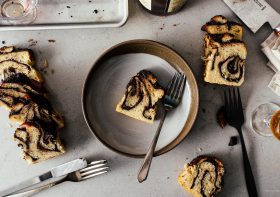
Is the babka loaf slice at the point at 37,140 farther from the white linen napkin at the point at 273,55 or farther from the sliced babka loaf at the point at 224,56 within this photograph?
the white linen napkin at the point at 273,55

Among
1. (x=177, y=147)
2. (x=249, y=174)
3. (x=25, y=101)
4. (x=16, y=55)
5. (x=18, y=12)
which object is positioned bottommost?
(x=249, y=174)

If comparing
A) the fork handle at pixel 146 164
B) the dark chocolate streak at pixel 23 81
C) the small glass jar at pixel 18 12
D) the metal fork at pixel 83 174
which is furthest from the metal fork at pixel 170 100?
the small glass jar at pixel 18 12

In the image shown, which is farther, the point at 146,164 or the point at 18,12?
the point at 18,12

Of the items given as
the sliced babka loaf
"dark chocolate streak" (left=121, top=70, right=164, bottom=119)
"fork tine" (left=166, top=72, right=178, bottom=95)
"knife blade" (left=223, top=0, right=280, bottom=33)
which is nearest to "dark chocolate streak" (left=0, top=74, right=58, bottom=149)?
"dark chocolate streak" (left=121, top=70, right=164, bottom=119)

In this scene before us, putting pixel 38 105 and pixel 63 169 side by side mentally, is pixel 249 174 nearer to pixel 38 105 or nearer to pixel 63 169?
pixel 63 169

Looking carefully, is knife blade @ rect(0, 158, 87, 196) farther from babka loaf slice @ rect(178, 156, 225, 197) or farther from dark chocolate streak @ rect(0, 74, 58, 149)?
babka loaf slice @ rect(178, 156, 225, 197)

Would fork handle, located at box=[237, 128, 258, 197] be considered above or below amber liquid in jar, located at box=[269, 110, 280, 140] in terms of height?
below

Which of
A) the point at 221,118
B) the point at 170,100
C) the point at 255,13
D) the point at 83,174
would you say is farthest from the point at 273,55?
the point at 83,174

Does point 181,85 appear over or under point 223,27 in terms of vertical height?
under
